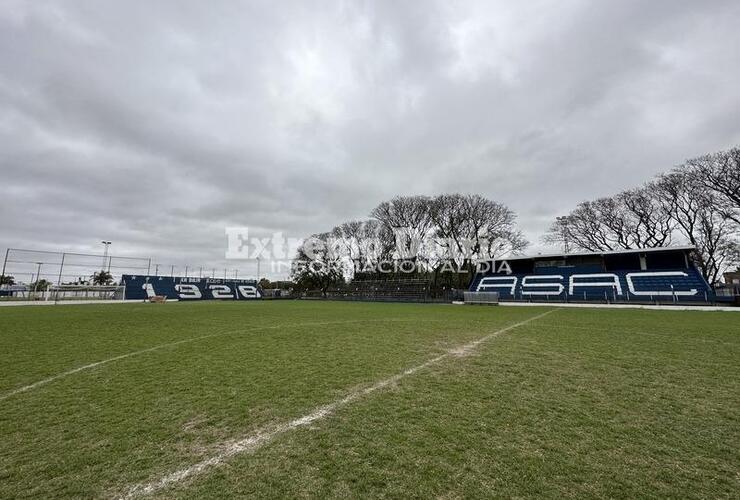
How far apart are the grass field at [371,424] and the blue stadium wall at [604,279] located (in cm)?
2526

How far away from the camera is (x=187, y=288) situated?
4781 cm

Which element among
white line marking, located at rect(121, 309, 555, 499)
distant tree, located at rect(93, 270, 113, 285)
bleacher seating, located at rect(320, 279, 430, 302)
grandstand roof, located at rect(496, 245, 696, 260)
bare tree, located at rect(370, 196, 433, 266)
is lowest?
white line marking, located at rect(121, 309, 555, 499)

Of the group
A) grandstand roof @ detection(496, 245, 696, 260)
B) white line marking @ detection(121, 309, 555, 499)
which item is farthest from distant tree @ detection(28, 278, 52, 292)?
grandstand roof @ detection(496, 245, 696, 260)

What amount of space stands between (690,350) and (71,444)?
1097 cm

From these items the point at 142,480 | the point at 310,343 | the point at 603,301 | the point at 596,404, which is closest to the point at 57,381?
the point at 142,480

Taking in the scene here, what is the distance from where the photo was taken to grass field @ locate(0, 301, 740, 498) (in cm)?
246

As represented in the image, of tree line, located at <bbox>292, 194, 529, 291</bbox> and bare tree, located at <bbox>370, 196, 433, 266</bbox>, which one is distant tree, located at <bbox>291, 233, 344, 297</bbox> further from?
bare tree, located at <bbox>370, 196, 433, 266</bbox>

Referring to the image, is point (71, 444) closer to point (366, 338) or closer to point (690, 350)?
point (366, 338)

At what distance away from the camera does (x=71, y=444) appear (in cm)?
306

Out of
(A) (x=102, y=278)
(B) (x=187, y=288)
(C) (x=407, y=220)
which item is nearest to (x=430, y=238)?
(C) (x=407, y=220)

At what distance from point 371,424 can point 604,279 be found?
3492cm

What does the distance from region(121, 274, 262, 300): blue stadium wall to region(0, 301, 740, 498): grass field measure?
42.7 m

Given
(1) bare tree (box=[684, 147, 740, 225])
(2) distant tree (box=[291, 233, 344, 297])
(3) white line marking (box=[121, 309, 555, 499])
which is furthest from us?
(2) distant tree (box=[291, 233, 344, 297])

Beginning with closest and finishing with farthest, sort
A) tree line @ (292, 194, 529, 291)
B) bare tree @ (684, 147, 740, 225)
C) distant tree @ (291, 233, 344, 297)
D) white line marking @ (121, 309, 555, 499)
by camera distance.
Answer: white line marking @ (121, 309, 555, 499)
bare tree @ (684, 147, 740, 225)
tree line @ (292, 194, 529, 291)
distant tree @ (291, 233, 344, 297)
